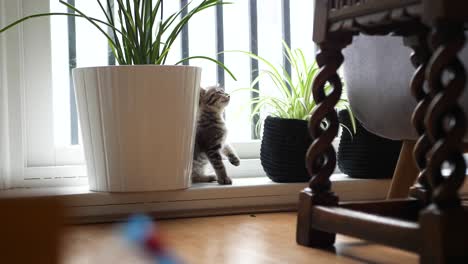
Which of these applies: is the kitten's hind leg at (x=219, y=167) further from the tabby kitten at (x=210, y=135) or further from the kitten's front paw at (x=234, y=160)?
the kitten's front paw at (x=234, y=160)

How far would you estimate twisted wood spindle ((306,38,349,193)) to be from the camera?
118 centimetres

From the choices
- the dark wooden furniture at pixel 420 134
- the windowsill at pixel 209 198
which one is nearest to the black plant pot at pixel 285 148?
the windowsill at pixel 209 198

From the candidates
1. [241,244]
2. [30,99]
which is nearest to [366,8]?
[241,244]

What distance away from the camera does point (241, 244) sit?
4.23 ft

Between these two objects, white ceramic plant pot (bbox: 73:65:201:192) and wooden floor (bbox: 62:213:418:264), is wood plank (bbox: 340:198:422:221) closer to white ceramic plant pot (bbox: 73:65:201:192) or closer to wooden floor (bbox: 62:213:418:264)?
wooden floor (bbox: 62:213:418:264)

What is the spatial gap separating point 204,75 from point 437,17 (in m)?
1.41

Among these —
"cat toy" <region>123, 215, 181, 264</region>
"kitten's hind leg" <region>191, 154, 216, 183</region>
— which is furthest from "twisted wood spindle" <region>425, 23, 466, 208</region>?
"kitten's hind leg" <region>191, 154, 216, 183</region>

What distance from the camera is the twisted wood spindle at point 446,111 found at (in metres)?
0.83

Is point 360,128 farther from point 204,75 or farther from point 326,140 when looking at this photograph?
point 326,140

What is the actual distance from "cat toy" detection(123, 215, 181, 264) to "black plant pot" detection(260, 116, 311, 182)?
1568 millimetres

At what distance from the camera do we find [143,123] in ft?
5.21

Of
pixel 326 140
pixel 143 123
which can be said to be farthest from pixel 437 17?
pixel 143 123

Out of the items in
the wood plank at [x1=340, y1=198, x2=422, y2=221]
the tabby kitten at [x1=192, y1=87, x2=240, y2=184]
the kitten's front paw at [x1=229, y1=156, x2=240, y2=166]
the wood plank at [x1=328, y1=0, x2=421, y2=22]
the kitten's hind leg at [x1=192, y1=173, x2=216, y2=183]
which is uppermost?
the wood plank at [x1=328, y1=0, x2=421, y2=22]

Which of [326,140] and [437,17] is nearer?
[437,17]
